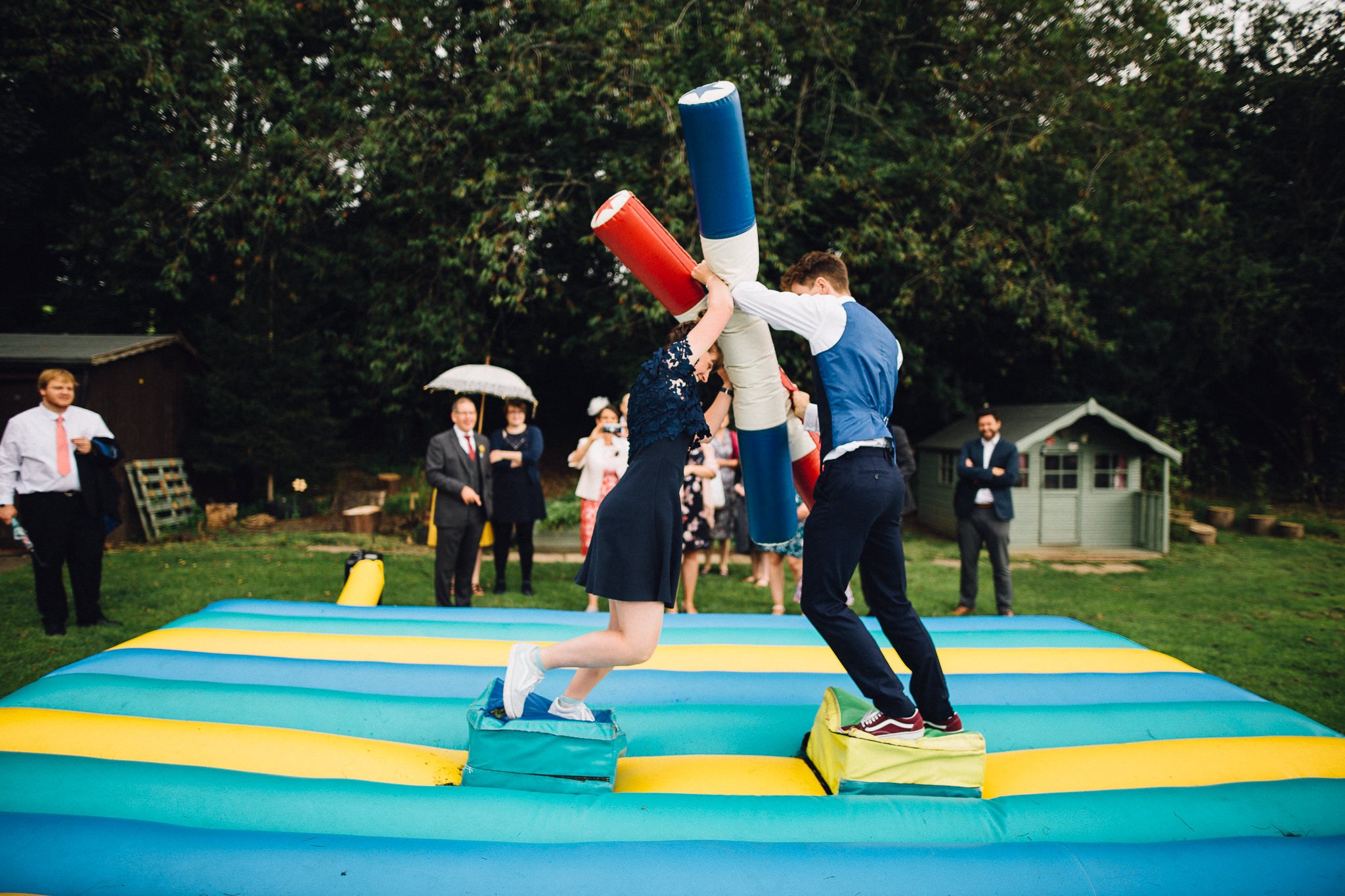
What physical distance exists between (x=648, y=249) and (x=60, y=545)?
16.0 ft

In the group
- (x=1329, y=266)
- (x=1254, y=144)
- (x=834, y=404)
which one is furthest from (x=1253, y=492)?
(x=834, y=404)

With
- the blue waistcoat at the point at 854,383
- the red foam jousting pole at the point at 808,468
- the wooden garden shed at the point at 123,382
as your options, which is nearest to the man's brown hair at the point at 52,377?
the wooden garden shed at the point at 123,382

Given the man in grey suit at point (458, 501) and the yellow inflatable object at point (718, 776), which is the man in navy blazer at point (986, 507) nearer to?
the man in grey suit at point (458, 501)

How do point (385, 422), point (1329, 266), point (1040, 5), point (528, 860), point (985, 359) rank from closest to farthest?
1. point (528, 860)
2. point (1040, 5)
3. point (1329, 266)
4. point (985, 359)
5. point (385, 422)

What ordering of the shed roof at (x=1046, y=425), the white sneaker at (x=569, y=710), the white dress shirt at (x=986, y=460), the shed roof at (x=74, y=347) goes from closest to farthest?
the white sneaker at (x=569, y=710) < the white dress shirt at (x=986, y=460) < the shed roof at (x=74, y=347) < the shed roof at (x=1046, y=425)

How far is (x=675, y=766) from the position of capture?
8.71 feet

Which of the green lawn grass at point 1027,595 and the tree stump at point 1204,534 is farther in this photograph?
the tree stump at point 1204,534

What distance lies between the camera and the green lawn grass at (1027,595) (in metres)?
5.18

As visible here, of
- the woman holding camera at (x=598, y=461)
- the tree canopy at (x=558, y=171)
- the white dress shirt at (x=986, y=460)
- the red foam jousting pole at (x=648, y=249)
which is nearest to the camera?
the red foam jousting pole at (x=648, y=249)

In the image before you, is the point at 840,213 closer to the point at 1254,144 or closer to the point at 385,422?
the point at 1254,144

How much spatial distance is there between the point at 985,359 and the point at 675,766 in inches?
586

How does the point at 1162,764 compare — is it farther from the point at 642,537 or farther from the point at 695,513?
the point at 695,513

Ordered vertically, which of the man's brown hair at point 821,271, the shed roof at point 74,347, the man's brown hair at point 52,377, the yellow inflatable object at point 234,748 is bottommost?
the yellow inflatable object at point 234,748

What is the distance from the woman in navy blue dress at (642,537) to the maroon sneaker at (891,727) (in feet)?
2.49
